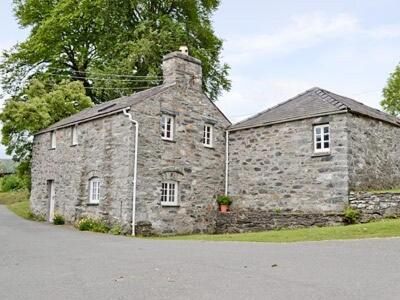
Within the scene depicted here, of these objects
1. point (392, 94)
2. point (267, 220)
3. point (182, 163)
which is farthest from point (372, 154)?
point (392, 94)

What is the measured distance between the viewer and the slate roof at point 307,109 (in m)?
18.5

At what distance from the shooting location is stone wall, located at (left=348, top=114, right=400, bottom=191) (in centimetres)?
1805

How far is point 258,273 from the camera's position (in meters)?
8.44

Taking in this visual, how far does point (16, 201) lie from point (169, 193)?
21.9 m

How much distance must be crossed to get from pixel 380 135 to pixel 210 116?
7.64 meters

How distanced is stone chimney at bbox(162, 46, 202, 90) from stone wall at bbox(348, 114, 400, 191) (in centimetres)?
731

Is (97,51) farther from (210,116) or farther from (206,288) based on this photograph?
(206,288)

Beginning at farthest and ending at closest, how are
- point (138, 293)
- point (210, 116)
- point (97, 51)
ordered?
point (97, 51) → point (210, 116) → point (138, 293)

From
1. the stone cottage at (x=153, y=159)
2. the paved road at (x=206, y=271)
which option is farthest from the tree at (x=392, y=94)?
the paved road at (x=206, y=271)

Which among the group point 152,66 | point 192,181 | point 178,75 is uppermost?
point 152,66

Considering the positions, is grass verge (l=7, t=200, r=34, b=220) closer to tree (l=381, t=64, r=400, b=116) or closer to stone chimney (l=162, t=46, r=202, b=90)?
stone chimney (l=162, t=46, r=202, b=90)

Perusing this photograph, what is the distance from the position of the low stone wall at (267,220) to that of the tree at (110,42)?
12086mm

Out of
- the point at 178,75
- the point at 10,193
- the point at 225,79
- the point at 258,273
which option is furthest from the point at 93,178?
the point at 10,193

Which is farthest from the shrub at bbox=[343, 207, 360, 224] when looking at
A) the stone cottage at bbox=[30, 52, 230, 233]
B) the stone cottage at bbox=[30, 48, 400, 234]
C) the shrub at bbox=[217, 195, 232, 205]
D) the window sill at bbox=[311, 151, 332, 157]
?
the stone cottage at bbox=[30, 52, 230, 233]
